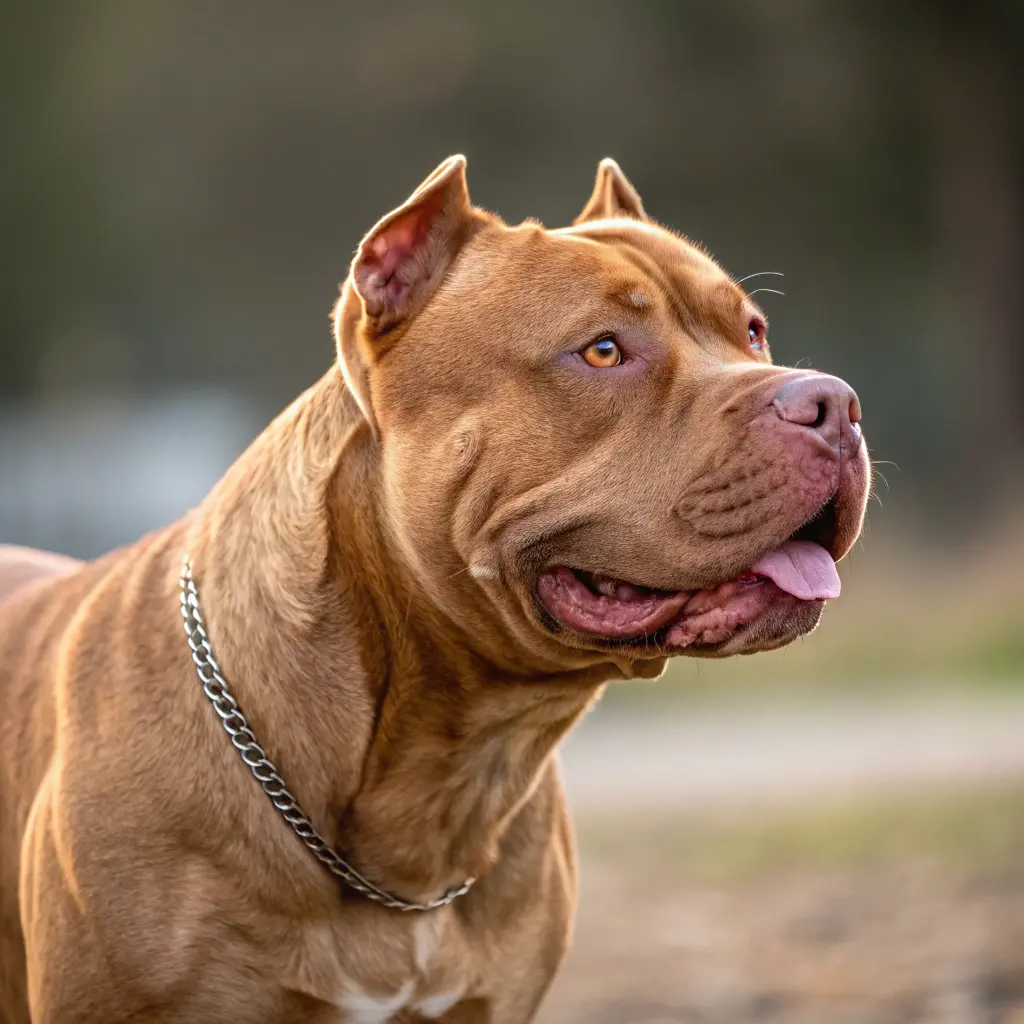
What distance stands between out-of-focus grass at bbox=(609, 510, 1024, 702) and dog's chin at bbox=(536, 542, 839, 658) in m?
7.40

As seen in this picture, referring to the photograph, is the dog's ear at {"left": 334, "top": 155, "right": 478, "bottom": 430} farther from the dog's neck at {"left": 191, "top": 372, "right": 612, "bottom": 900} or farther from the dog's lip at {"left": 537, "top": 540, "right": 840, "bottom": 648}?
the dog's lip at {"left": 537, "top": 540, "right": 840, "bottom": 648}

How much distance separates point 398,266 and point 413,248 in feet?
0.16

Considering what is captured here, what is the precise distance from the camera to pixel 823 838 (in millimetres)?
7328

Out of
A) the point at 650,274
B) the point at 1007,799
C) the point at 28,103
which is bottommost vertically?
the point at 1007,799

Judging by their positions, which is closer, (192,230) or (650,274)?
(650,274)

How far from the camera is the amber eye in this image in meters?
3.22

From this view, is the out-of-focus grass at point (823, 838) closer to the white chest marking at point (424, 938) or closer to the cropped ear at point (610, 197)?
the cropped ear at point (610, 197)

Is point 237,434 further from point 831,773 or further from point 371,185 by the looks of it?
point 831,773

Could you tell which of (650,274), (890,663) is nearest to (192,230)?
(890,663)

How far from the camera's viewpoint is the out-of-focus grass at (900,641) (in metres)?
10.7

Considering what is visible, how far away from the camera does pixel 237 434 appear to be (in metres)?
17.0

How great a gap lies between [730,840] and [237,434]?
34.3 feet

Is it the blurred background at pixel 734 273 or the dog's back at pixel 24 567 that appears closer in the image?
the dog's back at pixel 24 567

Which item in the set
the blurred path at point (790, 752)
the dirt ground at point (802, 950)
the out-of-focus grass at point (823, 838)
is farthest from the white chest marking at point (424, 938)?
the blurred path at point (790, 752)
